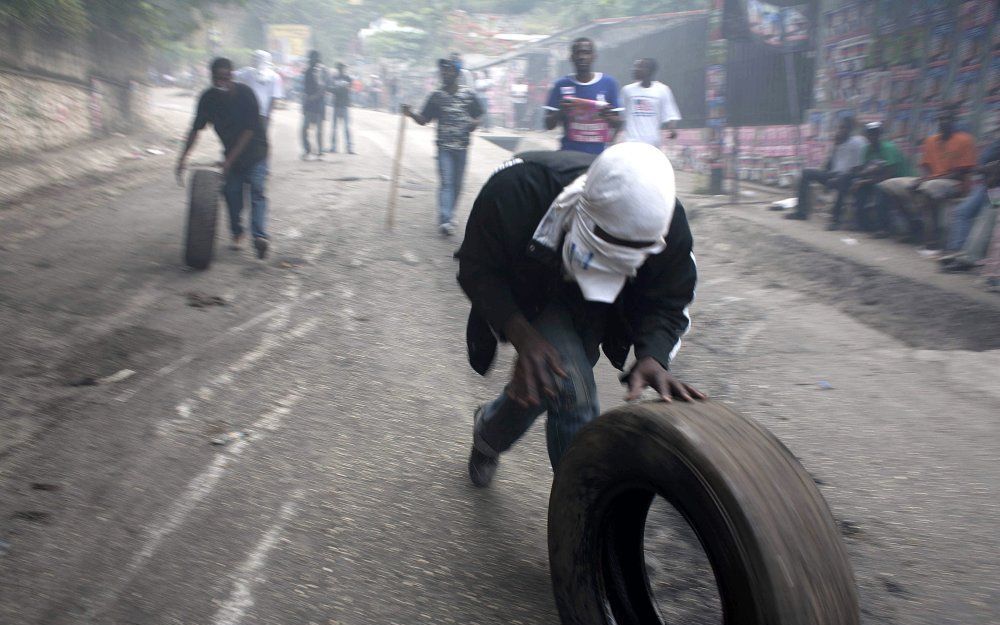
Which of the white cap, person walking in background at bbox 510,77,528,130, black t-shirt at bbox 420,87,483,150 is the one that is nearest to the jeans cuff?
the white cap

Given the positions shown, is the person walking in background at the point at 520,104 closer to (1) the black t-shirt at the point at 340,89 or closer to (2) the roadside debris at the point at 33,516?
(1) the black t-shirt at the point at 340,89

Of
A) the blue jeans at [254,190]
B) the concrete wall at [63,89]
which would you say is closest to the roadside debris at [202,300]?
the blue jeans at [254,190]

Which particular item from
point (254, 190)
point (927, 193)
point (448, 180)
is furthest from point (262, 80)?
point (927, 193)

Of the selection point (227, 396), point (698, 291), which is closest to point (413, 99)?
point (698, 291)

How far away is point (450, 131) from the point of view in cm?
930

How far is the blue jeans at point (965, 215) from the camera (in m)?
8.23

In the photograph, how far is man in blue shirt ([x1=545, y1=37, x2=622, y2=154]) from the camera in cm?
746

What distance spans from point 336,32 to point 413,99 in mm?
13278

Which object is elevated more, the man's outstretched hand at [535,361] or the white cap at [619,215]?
the white cap at [619,215]

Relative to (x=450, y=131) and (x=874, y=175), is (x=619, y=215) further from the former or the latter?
→ (x=874, y=175)

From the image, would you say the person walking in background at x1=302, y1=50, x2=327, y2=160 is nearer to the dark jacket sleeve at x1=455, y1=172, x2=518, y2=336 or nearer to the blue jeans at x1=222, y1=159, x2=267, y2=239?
the blue jeans at x1=222, y1=159, x2=267, y2=239

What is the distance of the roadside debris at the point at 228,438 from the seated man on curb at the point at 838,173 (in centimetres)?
854

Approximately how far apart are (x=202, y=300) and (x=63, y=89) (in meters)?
9.26

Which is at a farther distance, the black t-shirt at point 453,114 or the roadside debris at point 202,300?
the black t-shirt at point 453,114
